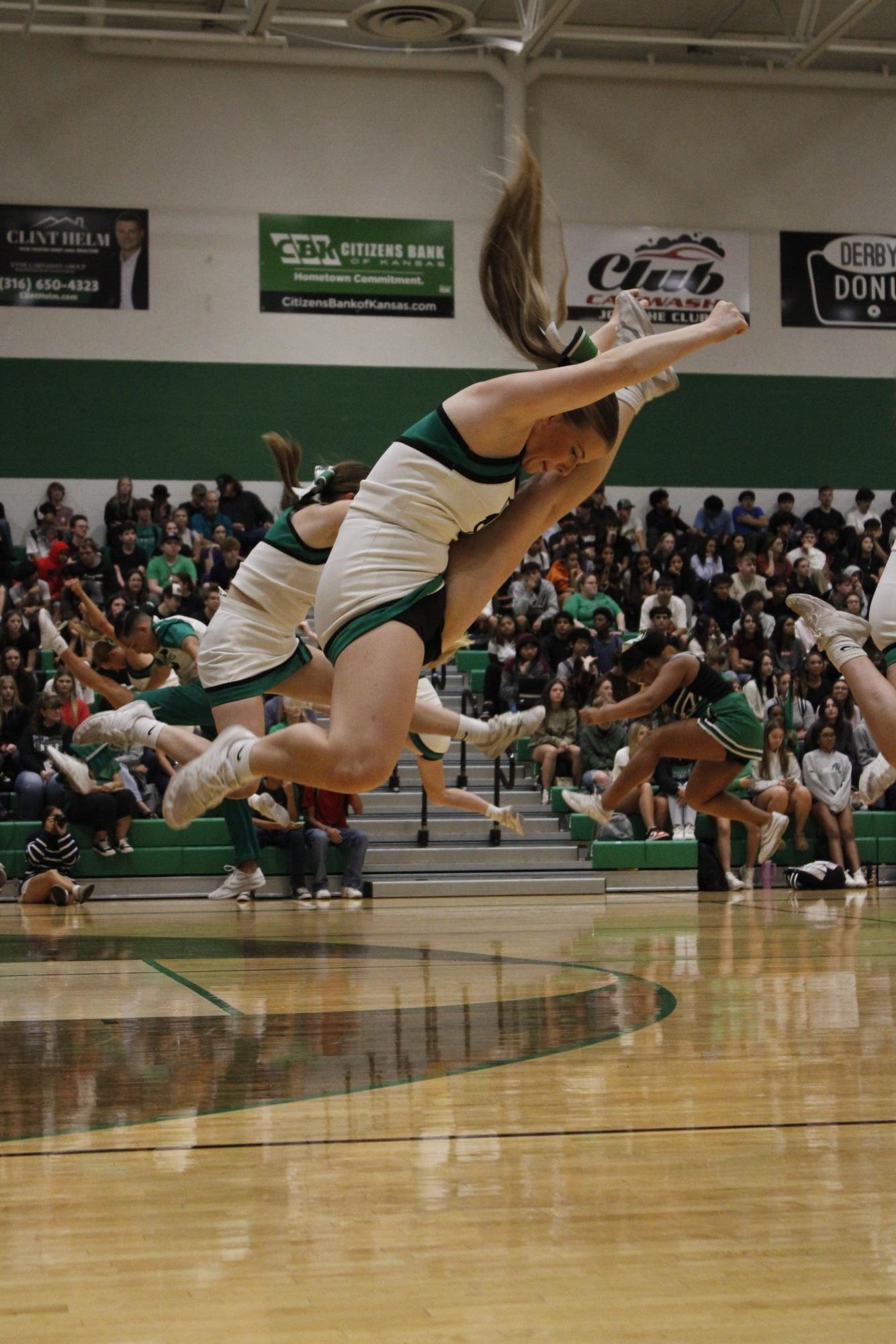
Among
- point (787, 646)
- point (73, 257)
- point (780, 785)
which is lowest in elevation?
point (780, 785)

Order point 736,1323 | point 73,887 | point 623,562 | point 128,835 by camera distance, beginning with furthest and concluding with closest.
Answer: point 623,562, point 128,835, point 73,887, point 736,1323

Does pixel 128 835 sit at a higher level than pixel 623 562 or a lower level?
lower

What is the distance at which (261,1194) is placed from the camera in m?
2.30

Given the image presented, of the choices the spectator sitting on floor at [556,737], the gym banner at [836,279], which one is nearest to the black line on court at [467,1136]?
the spectator sitting on floor at [556,737]

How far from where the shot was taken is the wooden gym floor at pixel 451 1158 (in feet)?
6.02

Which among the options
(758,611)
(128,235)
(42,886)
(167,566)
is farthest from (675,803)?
(128,235)

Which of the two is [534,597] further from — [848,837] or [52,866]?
[52,866]

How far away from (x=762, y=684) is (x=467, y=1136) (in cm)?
1195

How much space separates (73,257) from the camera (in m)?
19.0

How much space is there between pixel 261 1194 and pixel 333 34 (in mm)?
19509

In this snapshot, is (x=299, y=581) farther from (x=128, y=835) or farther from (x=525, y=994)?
(x=128, y=835)

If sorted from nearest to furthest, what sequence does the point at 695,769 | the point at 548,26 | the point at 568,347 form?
1. the point at 568,347
2. the point at 695,769
3. the point at 548,26

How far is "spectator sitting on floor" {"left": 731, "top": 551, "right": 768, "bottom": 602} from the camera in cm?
1734

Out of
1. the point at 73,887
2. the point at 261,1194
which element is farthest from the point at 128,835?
the point at 261,1194
